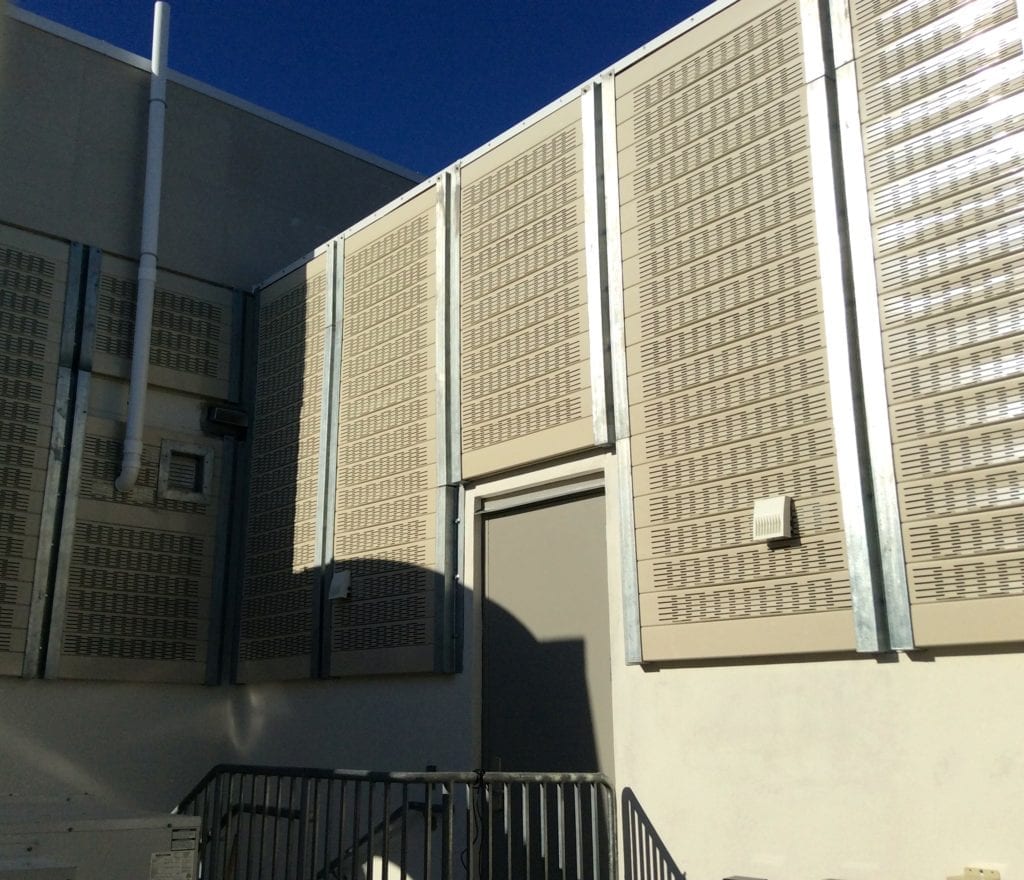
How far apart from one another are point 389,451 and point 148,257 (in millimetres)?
2950

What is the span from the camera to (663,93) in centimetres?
713

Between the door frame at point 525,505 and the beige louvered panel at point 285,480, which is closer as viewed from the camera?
the door frame at point 525,505

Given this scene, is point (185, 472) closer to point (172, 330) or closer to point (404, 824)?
point (172, 330)

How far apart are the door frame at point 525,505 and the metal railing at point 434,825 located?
528mm

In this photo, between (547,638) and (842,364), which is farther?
(547,638)

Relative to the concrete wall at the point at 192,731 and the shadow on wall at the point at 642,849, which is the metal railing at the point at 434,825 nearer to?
the shadow on wall at the point at 642,849

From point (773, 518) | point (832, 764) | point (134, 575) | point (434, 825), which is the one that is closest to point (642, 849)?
point (832, 764)

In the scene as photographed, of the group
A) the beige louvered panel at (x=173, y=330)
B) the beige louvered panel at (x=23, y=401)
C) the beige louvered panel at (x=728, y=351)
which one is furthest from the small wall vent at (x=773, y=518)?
the beige louvered panel at (x=173, y=330)

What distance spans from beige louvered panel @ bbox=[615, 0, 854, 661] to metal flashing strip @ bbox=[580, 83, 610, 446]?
21 centimetres

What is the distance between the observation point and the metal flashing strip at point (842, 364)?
529 cm

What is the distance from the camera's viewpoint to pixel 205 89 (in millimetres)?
10633

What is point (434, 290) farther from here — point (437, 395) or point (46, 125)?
point (46, 125)

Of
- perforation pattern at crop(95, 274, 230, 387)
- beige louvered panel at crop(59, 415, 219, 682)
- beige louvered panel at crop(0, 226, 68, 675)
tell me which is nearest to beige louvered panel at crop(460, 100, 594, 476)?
perforation pattern at crop(95, 274, 230, 387)

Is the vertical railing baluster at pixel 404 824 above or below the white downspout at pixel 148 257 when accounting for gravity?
below
